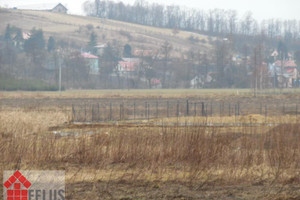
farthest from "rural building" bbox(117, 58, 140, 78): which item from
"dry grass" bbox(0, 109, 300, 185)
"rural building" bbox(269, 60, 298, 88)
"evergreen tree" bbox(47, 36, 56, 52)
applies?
"dry grass" bbox(0, 109, 300, 185)

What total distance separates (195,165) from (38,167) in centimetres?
527

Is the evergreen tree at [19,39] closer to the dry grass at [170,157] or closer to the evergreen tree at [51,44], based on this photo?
the evergreen tree at [51,44]

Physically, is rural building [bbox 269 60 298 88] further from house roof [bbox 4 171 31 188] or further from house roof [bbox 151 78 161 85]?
house roof [bbox 4 171 31 188]

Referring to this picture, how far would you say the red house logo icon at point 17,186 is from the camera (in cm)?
1554

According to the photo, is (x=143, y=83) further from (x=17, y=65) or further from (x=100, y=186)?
(x=100, y=186)

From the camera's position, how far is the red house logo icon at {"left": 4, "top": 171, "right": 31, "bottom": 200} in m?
15.5

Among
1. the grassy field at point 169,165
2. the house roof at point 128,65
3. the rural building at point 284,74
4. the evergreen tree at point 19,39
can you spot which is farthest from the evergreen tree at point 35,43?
the grassy field at point 169,165

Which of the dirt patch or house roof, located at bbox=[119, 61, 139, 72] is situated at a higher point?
house roof, located at bbox=[119, 61, 139, 72]

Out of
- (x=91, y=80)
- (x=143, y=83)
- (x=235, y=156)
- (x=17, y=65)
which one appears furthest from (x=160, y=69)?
(x=235, y=156)

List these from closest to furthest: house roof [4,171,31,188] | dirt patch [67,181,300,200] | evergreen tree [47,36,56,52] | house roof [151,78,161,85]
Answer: dirt patch [67,181,300,200]
house roof [4,171,31,188]
house roof [151,78,161,85]
evergreen tree [47,36,56,52]

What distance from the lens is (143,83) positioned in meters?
157

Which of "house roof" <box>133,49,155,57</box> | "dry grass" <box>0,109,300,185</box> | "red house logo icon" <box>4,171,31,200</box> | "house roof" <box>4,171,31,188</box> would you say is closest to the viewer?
"red house logo icon" <box>4,171,31,200</box>

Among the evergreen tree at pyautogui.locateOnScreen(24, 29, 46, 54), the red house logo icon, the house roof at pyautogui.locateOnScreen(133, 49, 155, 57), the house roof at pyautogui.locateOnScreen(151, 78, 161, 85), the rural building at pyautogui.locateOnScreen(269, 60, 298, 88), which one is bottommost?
the red house logo icon

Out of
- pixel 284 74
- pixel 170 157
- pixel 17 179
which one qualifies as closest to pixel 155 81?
pixel 284 74
